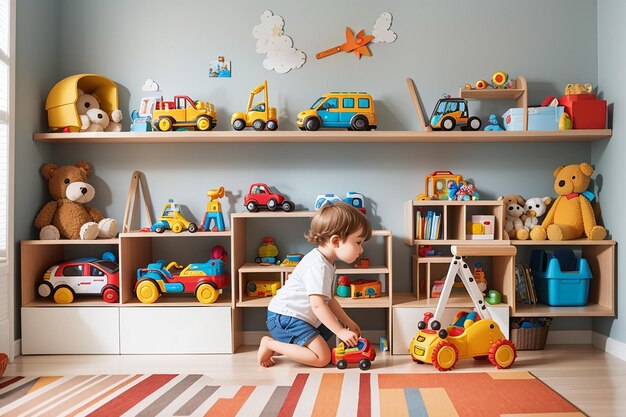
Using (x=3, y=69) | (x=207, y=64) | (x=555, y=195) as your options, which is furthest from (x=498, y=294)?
(x=3, y=69)

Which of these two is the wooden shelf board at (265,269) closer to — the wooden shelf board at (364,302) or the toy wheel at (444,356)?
the wooden shelf board at (364,302)

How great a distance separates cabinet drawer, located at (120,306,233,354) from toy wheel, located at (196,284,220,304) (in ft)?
0.19

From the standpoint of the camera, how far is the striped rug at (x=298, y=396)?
2369mm

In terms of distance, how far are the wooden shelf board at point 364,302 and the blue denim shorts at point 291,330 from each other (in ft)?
0.93

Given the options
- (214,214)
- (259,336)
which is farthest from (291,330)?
(214,214)

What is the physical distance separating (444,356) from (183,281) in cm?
155

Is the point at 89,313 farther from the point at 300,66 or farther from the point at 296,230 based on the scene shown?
the point at 300,66

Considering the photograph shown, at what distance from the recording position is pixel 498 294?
3.42 m

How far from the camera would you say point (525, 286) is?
3.61 m

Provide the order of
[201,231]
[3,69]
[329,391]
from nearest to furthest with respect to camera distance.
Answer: [329,391]
[3,69]
[201,231]

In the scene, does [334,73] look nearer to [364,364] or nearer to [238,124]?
[238,124]

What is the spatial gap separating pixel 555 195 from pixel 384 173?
1090 mm

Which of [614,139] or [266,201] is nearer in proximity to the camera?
[614,139]

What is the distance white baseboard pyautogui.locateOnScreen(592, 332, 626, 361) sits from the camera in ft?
10.8
